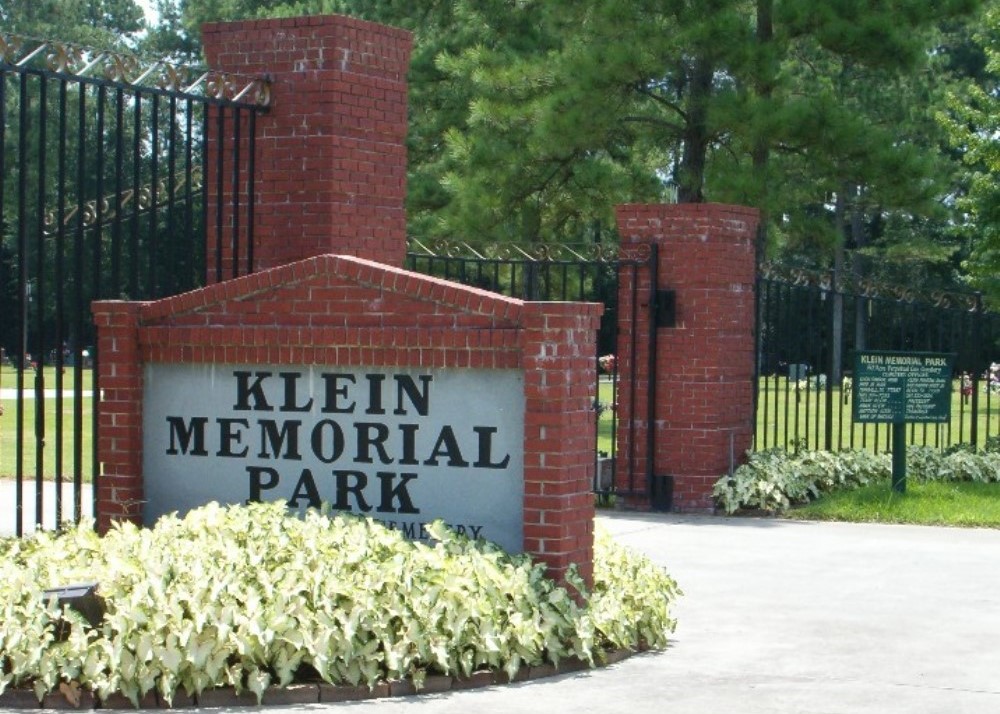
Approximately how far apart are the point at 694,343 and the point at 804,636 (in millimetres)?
5872

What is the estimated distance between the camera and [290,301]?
8641 mm

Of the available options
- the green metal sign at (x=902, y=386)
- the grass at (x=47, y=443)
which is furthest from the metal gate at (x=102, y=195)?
the green metal sign at (x=902, y=386)

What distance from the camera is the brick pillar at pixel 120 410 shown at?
A: 8.85 meters

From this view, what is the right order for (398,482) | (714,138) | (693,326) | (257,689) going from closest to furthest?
(257,689) → (398,482) → (693,326) → (714,138)

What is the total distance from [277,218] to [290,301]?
5.88 ft

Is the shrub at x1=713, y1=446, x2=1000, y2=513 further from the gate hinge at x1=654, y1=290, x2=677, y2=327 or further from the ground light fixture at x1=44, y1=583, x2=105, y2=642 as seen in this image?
the ground light fixture at x1=44, y1=583, x2=105, y2=642

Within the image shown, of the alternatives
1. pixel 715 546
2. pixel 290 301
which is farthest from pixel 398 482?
pixel 715 546

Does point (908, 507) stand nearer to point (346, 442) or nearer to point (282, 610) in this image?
point (346, 442)

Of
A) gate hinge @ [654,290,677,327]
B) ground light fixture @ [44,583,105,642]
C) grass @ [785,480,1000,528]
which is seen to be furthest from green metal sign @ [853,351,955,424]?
ground light fixture @ [44,583,105,642]

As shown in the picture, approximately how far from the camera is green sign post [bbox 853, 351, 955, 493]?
15.4 m

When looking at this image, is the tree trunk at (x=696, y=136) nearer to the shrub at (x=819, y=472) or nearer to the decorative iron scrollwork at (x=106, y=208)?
the shrub at (x=819, y=472)

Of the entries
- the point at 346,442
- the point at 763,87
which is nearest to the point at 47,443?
the point at 763,87

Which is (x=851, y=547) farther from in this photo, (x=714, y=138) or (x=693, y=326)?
(x=714, y=138)

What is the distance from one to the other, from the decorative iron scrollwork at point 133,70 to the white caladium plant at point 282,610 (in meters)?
2.42
